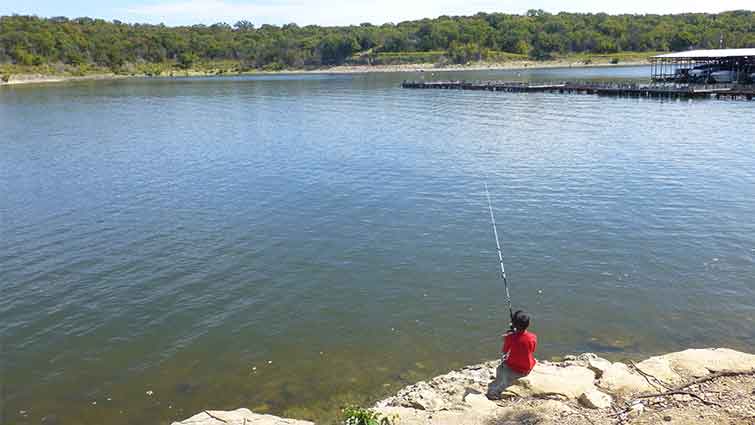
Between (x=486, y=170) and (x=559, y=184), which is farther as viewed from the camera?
(x=486, y=170)

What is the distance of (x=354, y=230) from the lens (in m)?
23.1

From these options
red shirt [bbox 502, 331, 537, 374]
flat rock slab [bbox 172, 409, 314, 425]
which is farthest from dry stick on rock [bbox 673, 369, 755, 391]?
flat rock slab [bbox 172, 409, 314, 425]

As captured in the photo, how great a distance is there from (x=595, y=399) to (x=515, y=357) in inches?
59.6

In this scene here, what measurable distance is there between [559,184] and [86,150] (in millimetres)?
33307

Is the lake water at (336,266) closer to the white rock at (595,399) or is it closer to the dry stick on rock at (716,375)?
the dry stick on rock at (716,375)

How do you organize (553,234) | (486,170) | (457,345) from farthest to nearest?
(486,170), (553,234), (457,345)

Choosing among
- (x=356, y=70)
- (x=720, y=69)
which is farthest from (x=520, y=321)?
(x=356, y=70)

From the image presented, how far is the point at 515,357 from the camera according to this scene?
10.8m

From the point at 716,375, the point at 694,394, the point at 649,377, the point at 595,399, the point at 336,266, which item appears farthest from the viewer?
the point at 336,266

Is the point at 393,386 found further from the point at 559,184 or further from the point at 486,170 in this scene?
the point at 486,170

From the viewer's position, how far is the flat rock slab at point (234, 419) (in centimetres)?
1064

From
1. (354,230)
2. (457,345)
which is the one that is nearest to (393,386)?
(457,345)

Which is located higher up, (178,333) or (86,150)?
(86,150)

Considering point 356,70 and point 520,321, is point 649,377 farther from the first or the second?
point 356,70
